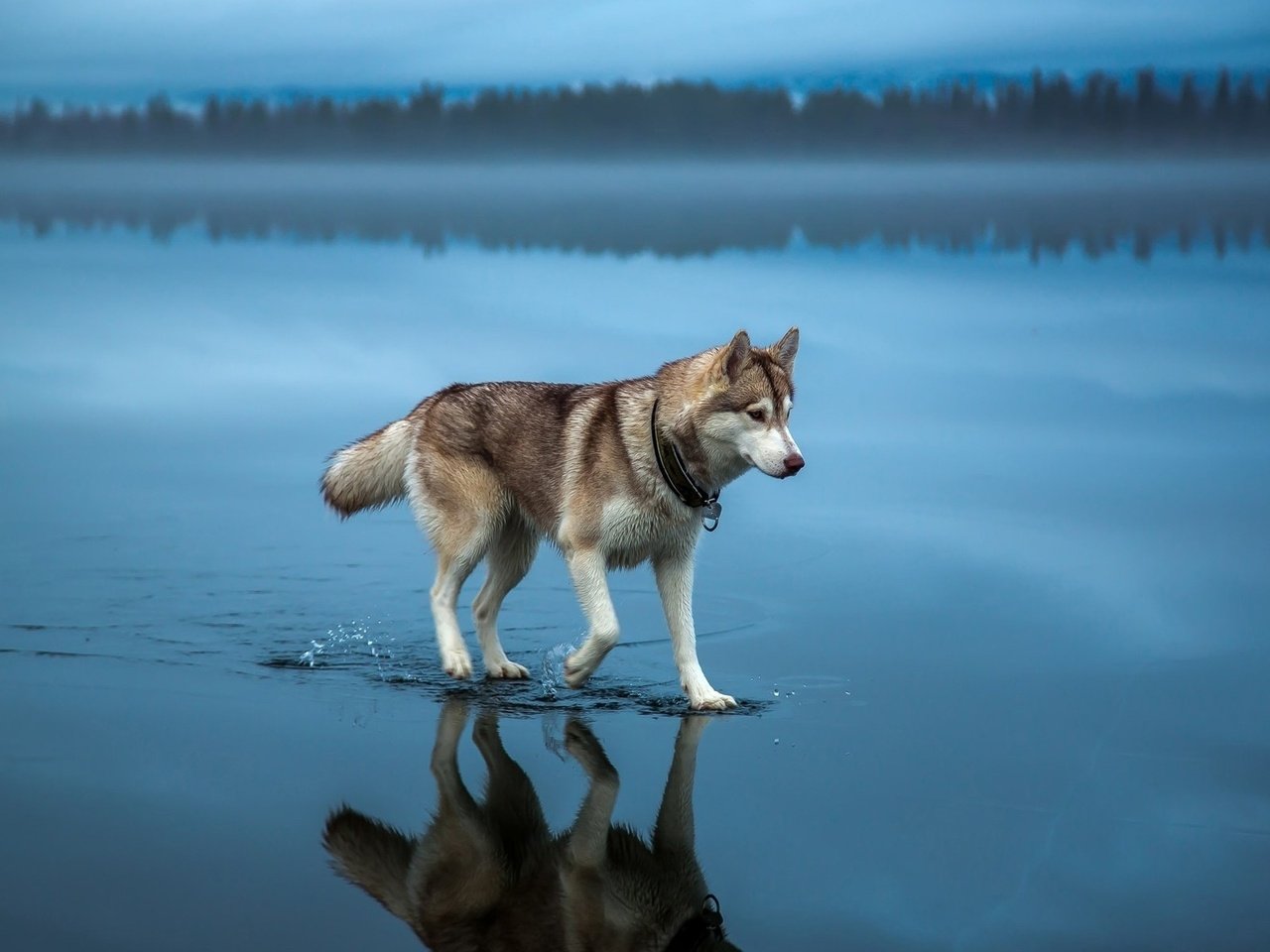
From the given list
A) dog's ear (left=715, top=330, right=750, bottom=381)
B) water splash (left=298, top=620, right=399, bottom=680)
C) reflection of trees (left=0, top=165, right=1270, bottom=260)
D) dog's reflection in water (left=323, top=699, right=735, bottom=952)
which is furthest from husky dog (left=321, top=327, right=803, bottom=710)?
reflection of trees (left=0, top=165, right=1270, bottom=260)

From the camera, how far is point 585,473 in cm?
816

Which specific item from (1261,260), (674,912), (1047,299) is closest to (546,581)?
(674,912)

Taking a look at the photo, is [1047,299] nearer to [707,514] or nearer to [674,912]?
[707,514]

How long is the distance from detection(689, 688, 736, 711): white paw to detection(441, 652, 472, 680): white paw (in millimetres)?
1218

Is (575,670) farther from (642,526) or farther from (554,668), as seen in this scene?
(642,526)

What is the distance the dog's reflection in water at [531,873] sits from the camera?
527cm

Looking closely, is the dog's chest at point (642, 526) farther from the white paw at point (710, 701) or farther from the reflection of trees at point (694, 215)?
the reflection of trees at point (694, 215)

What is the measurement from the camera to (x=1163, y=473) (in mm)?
13898

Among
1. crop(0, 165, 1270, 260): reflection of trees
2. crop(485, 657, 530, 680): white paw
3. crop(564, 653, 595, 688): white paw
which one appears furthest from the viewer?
crop(0, 165, 1270, 260): reflection of trees

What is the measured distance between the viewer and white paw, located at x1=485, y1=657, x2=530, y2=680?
28.1 feet

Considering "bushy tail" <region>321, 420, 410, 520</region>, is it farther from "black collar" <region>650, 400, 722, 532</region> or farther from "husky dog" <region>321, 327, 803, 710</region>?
"black collar" <region>650, 400, 722, 532</region>

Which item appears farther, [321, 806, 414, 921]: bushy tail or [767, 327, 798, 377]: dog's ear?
[767, 327, 798, 377]: dog's ear

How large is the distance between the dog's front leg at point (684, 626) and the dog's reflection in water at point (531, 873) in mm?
1027

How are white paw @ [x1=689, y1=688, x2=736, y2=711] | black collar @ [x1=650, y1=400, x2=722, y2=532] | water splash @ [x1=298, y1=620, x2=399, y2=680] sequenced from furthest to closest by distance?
1. water splash @ [x1=298, y1=620, x2=399, y2=680]
2. black collar @ [x1=650, y1=400, x2=722, y2=532]
3. white paw @ [x1=689, y1=688, x2=736, y2=711]
